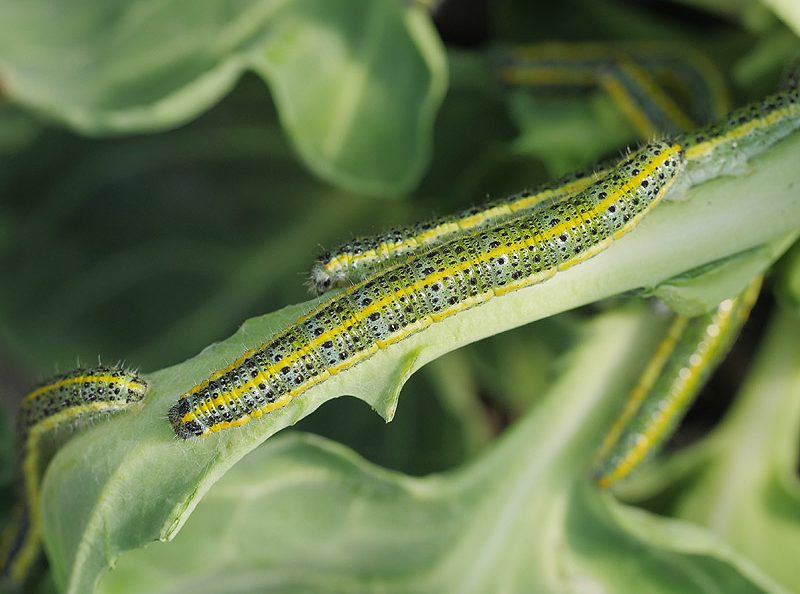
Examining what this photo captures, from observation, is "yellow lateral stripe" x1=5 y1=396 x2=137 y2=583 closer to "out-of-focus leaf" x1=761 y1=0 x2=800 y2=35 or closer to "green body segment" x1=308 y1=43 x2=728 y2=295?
"green body segment" x1=308 y1=43 x2=728 y2=295

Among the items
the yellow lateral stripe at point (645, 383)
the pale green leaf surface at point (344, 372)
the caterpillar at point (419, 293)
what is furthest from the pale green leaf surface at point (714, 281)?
the yellow lateral stripe at point (645, 383)

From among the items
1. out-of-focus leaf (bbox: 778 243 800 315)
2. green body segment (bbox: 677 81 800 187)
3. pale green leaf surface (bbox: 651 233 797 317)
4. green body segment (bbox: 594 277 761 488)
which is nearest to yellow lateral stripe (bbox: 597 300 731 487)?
green body segment (bbox: 594 277 761 488)

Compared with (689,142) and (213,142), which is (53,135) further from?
(689,142)

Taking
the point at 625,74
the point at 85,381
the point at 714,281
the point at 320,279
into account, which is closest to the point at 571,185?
the point at 714,281

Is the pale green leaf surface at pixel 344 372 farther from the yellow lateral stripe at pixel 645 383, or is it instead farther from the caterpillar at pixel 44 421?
the yellow lateral stripe at pixel 645 383

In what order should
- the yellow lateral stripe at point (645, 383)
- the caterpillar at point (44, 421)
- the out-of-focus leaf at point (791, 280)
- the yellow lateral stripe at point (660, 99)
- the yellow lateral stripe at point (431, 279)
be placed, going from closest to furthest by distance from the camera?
the yellow lateral stripe at point (431, 279), the caterpillar at point (44, 421), the out-of-focus leaf at point (791, 280), the yellow lateral stripe at point (645, 383), the yellow lateral stripe at point (660, 99)

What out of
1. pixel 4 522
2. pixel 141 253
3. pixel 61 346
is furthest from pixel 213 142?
pixel 4 522

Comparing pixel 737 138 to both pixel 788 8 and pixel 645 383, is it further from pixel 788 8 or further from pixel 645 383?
pixel 645 383
